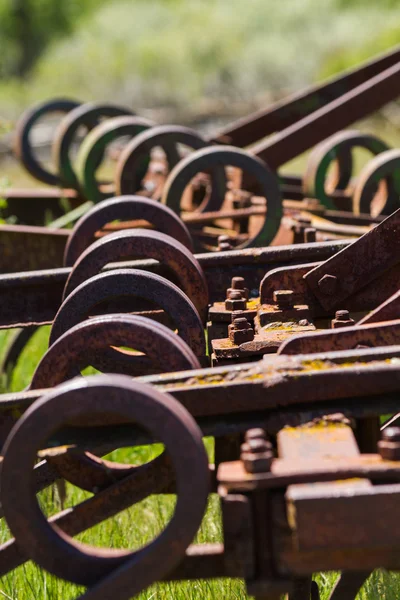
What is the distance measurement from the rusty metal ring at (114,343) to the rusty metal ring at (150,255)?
75 cm

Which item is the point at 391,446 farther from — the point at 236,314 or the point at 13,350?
the point at 13,350

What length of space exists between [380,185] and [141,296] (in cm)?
386

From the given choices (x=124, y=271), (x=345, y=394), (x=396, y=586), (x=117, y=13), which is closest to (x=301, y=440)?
(x=345, y=394)

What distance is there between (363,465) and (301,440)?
218mm

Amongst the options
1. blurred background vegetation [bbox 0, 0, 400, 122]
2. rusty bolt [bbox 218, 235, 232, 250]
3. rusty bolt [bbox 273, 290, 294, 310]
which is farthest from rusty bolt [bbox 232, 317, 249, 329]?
blurred background vegetation [bbox 0, 0, 400, 122]

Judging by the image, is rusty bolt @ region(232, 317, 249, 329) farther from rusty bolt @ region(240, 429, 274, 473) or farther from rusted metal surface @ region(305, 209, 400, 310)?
rusty bolt @ region(240, 429, 274, 473)

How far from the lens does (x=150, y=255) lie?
325cm

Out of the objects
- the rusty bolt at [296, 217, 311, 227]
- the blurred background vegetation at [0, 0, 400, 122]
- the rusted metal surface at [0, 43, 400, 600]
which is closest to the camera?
the rusted metal surface at [0, 43, 400, 600]

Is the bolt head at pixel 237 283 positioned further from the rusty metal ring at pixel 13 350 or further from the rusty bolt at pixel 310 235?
the rusty metal ring at pixel 13 350

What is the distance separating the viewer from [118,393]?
2.14 m

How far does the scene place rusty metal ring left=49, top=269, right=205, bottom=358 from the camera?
288cm

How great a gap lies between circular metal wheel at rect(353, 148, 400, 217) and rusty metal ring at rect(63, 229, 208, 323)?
2909 millimetres

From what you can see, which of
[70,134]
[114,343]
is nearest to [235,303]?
[114,343]

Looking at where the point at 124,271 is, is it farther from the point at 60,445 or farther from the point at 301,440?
the point at 301,440
